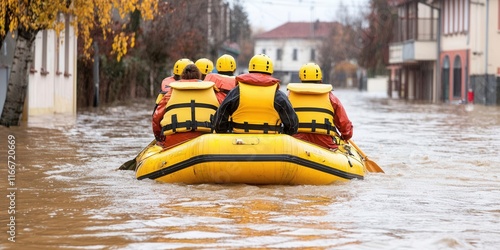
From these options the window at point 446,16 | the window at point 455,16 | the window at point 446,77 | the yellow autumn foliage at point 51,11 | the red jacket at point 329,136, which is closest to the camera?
the red jacket at point 329,136

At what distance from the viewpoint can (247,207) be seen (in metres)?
11.5

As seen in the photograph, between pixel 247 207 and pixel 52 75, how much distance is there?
1020 inches

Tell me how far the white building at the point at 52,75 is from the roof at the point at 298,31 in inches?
4839

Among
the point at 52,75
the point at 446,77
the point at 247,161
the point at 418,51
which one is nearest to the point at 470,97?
the point at 446,77

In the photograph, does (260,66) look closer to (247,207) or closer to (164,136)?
(164,136)

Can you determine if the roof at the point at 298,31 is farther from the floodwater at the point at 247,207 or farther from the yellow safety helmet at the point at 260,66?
the yellow safety helmet at the point at 260,66

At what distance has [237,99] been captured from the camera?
44.9 ft

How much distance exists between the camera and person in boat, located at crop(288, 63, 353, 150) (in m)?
14.7

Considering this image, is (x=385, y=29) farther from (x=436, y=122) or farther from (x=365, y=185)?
(x=365, y=185)

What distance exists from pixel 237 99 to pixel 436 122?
20317 millimetres

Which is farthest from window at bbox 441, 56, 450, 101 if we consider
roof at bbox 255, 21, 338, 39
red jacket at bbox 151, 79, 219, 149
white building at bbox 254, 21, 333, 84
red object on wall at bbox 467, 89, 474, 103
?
roof at bbox 255, 21, 338, 39

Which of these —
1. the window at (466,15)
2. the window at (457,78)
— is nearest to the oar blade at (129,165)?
the window at (466,15)

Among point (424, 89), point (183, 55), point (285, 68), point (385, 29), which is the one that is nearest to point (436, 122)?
point (183, 55)

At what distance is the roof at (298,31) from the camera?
163m
